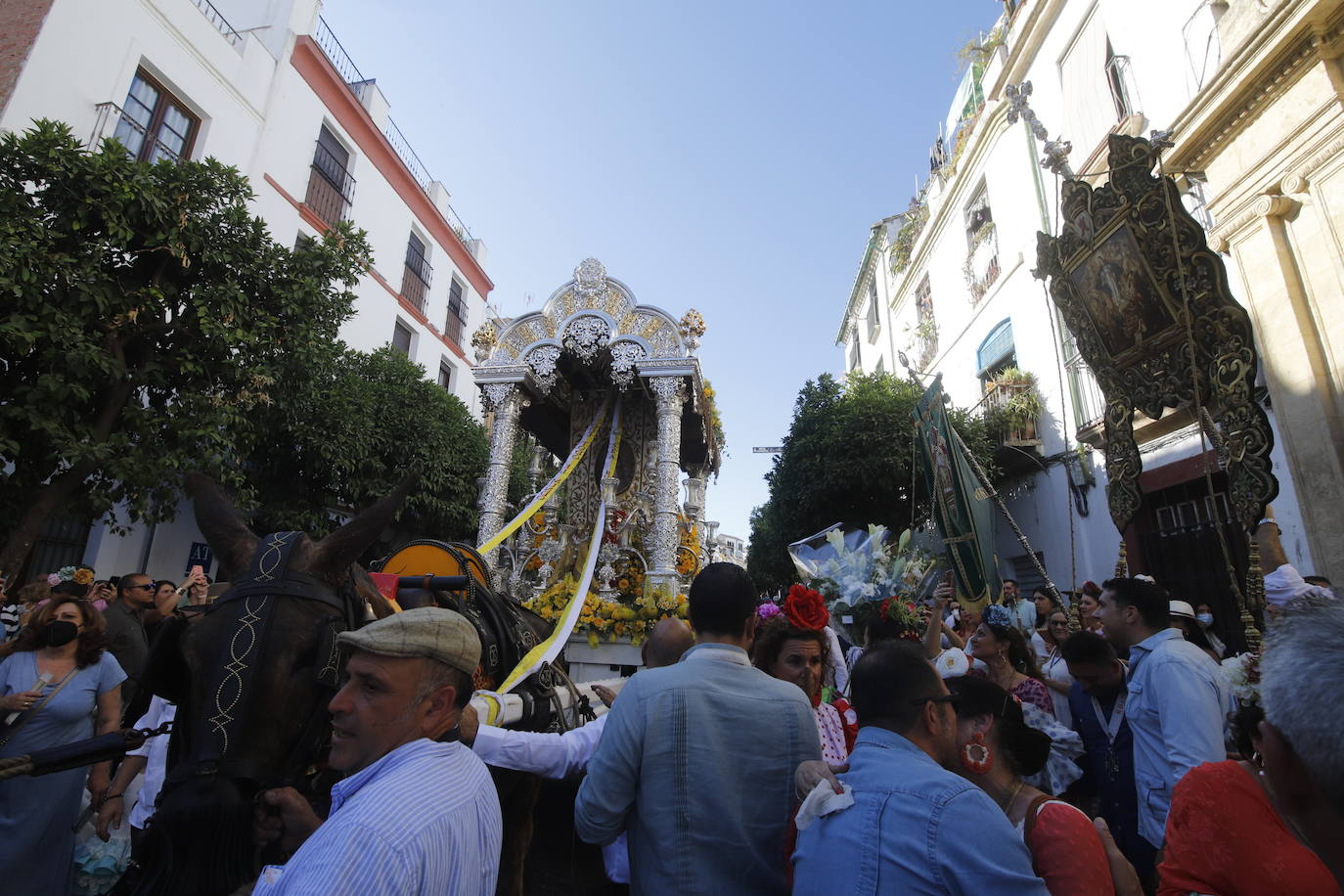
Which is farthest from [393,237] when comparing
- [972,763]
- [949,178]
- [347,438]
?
[972,763]

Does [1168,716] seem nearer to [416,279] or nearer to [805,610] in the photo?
[805,610]

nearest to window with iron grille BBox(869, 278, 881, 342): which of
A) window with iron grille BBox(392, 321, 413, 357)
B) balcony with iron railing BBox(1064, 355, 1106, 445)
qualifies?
balcony with iron railing BBox(1064, 355, 1106, 445)

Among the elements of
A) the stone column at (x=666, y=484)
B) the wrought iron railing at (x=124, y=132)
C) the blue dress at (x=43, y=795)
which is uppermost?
the wrought iron railing at (x=124, y=132)

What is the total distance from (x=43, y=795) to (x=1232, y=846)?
5.03 meters

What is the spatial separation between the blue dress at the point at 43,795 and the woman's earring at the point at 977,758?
443cm

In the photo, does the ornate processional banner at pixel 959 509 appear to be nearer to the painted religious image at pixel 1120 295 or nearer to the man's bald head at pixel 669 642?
the painted religious image at pixel 1120 295

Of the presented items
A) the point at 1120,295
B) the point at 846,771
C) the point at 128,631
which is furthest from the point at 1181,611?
the point at 128,631

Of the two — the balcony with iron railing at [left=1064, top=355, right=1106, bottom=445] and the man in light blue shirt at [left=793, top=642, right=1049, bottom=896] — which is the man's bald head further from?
the balcony with iron railing at [left=1064, top=355, right=1106, bottom=445]

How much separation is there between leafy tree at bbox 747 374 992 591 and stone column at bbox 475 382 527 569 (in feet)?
30.8

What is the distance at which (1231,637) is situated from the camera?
769 centimetres

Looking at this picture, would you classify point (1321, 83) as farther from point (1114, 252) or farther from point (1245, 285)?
point (1114, 252)

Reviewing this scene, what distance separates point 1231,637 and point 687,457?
290 inches

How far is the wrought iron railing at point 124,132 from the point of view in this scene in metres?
10.6

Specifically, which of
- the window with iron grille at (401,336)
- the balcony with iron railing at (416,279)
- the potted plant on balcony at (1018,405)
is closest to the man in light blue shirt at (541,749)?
the potted plant on balcony at (1018,405)
